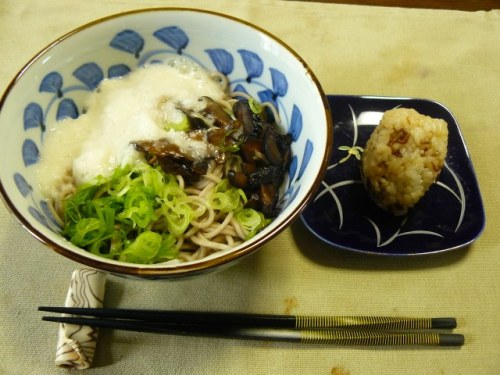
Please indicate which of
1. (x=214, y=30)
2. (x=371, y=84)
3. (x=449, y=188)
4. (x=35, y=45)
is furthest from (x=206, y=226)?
(x=35, y=45)

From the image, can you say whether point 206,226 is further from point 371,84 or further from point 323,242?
point 371,84

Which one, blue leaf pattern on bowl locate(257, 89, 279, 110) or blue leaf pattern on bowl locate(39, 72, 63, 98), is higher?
blue leaf pattern on bowl locate(39, 72, 63, 98)

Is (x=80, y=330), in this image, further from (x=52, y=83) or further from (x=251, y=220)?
(x=52, y=83)

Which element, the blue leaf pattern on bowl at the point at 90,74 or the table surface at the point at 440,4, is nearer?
the blue leaf pattern on bowl at the point at 90,74

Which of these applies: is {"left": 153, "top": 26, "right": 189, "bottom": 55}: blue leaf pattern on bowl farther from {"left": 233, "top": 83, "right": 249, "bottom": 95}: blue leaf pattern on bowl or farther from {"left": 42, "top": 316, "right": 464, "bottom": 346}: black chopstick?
{"left": 42, "top": 316, "right": 464, "bottom": 346}: black chopstick

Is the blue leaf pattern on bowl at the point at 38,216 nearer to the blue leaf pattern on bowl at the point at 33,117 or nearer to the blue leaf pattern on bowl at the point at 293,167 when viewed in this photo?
the blue leaf pattern on bowl at the point at 33,117

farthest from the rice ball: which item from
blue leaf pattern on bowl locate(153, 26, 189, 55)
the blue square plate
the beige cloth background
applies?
blue leaf pattern on bowl locate(153, 26, 189, 55)

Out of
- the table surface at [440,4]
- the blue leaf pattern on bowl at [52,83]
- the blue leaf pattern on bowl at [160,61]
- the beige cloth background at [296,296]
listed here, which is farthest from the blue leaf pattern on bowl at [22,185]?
the table surface at [440,4]

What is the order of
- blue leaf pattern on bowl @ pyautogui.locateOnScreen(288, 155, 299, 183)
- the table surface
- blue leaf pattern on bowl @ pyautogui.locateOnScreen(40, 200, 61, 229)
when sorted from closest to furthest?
blue leaf pattern on bowl @ pyautogui.locateOnScreen(40, 200, 61, 229) < blue leaf pattern on bowl @ pyautogui.locateOnScreen(288, 155, 299, 183) < the table surface
